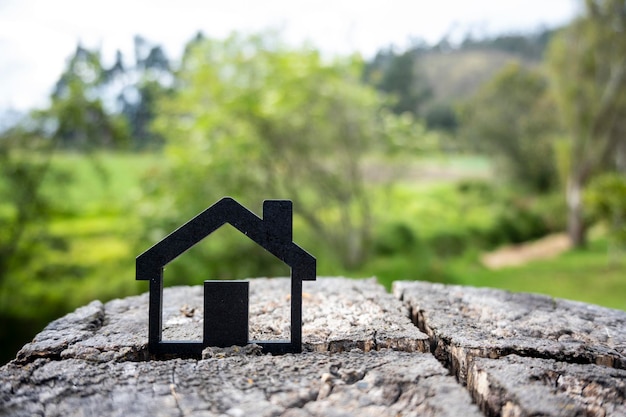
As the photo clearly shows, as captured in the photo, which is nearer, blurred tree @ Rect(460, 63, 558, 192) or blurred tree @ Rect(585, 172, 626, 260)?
blurred tree @ Rect(585, 172, 626, 260)

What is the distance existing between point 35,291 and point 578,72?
38.9 feet

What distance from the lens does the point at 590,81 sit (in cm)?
1251

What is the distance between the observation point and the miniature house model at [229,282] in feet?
6.09

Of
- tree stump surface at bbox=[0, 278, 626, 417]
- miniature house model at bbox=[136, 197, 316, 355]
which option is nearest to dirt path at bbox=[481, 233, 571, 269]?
tree stump surface at bbox=[0, 278, 626, 417]

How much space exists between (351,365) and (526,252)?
12.3 metres

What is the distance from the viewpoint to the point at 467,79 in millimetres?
26719

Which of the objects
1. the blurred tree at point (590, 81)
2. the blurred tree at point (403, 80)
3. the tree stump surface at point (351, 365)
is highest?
the blurred tree at point (403, 80)

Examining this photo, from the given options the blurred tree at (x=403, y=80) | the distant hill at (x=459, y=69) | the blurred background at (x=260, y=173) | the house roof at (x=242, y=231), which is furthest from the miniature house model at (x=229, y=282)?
the distant hill at (x=459, y=69)

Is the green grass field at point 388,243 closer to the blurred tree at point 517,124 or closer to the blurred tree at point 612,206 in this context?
the blurred tree at point 612,206

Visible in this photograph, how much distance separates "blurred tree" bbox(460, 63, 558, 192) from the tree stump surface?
53.1ft

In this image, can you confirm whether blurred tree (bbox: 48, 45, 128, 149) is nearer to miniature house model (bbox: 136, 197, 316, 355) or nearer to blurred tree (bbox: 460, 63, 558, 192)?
miniature house model (bbox: 136, 197, 316, 355)

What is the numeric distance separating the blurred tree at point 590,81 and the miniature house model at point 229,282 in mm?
12053

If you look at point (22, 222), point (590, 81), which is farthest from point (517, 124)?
point (22, 222)

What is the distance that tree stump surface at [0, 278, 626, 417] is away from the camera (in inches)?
60.1
